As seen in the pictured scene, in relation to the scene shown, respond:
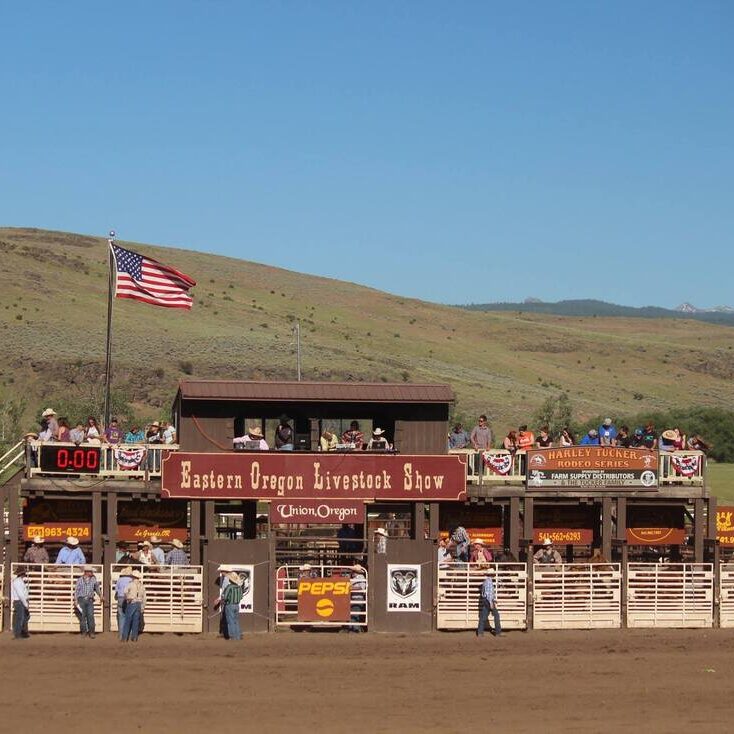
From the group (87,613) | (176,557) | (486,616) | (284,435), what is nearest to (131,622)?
(87,613)

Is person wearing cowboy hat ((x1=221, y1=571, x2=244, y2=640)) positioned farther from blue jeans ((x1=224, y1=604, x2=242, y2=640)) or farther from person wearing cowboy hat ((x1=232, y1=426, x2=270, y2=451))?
person wearing cowboy hat ((x1=232, y1=426, x2=270, y2=451))

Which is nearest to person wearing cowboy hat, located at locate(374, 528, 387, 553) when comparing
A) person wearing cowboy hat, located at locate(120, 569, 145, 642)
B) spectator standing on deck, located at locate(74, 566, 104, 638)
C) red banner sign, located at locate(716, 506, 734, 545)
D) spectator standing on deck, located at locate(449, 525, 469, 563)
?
spectator standing on deck, located at locate(449, 525, 469, 563)

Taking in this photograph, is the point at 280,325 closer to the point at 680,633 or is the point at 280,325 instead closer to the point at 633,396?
the point at 633,396

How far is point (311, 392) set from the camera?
30391mm

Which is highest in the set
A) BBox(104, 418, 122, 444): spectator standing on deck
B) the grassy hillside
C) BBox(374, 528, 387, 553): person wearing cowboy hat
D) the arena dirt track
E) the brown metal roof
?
the grassy hillside

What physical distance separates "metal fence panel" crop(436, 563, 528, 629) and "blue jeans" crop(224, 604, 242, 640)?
11.3 ft

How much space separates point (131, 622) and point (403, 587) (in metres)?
4.60

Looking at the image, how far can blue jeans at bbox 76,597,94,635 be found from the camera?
25.1 m

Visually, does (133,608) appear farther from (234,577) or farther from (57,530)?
(57,530)

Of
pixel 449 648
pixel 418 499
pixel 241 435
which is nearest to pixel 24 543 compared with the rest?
pixel 241 435

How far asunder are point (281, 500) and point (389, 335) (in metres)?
96.5

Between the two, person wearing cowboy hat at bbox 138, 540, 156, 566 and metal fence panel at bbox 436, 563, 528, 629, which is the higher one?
person wearing cowboy hat at bbox 138, 540, 156, 566

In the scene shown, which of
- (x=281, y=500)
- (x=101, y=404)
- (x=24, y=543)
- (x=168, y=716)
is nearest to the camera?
(x=168, y=716)

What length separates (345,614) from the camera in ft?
84.7
